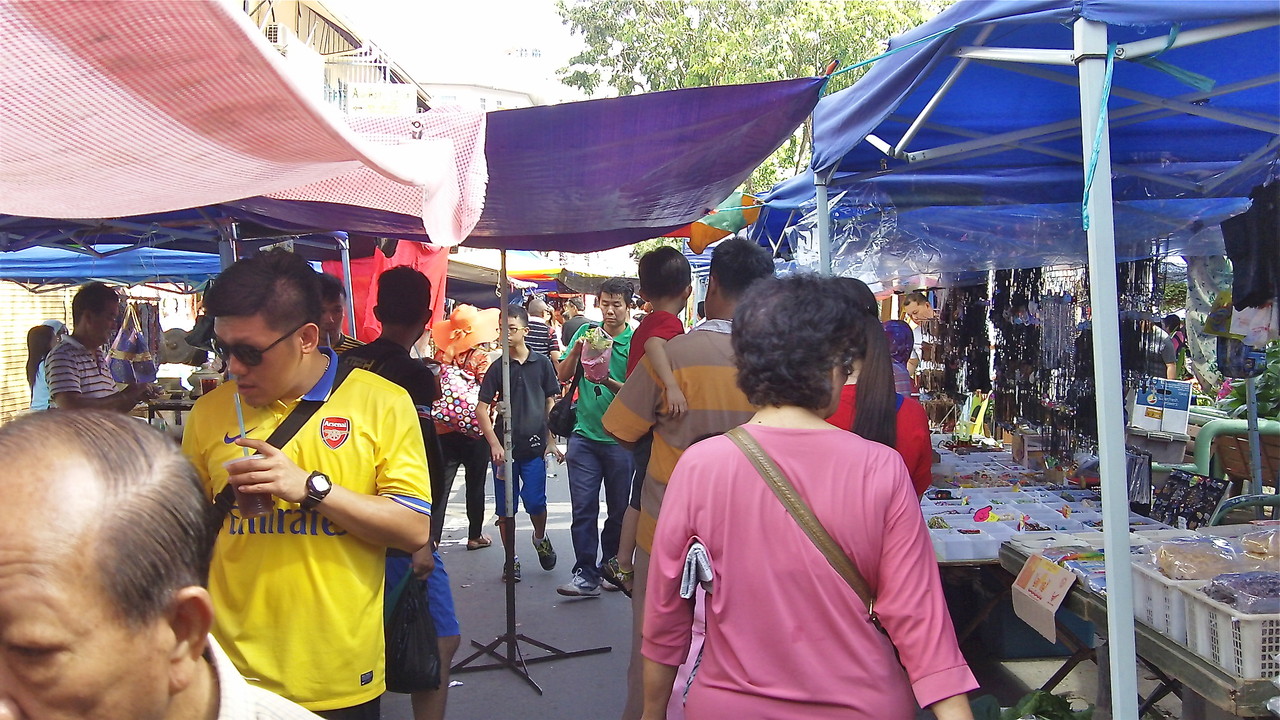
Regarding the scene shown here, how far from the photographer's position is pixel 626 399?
325cm

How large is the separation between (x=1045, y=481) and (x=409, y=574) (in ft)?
14.0

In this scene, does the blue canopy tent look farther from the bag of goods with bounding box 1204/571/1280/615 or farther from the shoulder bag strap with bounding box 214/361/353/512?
the shoulder bag strap with bounding box 214/361/353/512

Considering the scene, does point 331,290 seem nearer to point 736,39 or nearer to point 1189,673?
point 1189,673

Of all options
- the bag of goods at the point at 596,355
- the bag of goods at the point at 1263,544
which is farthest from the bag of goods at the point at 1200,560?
the bag of goods at the point at 596,355

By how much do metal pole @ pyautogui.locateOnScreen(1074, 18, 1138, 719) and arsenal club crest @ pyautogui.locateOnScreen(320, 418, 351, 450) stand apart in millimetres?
2008

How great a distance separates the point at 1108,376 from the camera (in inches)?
97.7

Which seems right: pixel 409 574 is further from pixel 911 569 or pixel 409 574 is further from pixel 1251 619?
pixel 1251 619

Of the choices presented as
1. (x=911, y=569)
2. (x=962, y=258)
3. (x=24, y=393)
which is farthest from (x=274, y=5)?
(x=911, y=569)

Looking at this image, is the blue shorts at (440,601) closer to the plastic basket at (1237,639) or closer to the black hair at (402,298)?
the black hair at (402,298)

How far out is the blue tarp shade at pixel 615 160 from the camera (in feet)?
10.1

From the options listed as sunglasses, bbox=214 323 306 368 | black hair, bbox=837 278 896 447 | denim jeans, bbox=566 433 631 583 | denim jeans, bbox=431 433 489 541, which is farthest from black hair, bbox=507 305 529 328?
sunglasses, bbox=214 323 306 368

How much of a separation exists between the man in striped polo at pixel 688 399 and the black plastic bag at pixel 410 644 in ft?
2.71

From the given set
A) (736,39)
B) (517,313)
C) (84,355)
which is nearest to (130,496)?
(84,355)

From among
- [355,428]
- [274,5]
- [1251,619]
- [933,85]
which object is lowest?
[1251,619]
